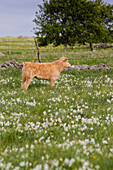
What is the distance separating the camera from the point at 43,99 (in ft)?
27.6

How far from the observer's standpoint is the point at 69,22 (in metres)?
39.1

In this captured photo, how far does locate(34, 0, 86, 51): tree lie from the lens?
38.6 metres

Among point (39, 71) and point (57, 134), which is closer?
point (57, 134)

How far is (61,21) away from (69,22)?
6.98ft

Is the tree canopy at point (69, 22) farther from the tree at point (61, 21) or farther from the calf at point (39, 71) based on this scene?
the calf at point (39, 71)

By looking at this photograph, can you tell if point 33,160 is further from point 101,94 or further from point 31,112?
point 101,94

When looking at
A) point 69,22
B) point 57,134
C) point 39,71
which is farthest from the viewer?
point 69,22

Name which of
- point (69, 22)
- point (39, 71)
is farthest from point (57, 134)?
point (69, 22)

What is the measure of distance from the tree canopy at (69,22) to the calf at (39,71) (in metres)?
27.5

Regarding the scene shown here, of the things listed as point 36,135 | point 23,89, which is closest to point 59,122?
point 36,135

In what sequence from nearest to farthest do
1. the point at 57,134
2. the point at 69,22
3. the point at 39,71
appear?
the point at 57,134 < the point at 39,71 < the point at 69,22

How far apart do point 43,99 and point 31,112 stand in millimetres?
1444

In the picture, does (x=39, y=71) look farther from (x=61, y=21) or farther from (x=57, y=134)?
(x=61, y=21)

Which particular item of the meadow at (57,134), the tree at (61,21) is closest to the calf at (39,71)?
the meadow at (57,134)
